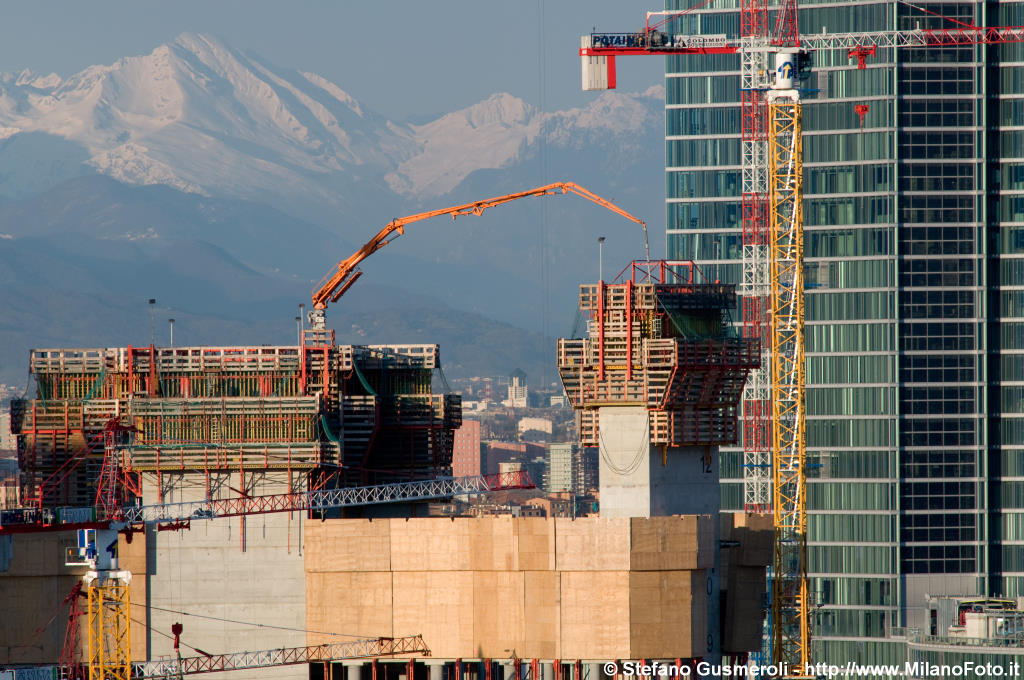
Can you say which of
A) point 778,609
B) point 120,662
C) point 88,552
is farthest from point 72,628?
point 778,609

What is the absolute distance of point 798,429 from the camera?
199750 millimetres

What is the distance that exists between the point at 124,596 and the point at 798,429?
6784 cm

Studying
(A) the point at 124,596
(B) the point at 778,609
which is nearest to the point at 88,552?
(A) the point at 124,596

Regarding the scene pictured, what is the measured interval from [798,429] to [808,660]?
22523mm

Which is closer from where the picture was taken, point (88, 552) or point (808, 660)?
point (88, 552)

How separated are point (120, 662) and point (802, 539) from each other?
67.6 meters

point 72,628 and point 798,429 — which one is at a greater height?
point 798,429

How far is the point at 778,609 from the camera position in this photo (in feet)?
649

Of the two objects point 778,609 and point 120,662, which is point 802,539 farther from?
point 120,662

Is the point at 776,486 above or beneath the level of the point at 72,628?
above

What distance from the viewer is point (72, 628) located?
654ft

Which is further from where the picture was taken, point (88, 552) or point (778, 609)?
point (778, 609)

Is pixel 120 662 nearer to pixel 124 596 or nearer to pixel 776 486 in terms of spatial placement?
pixel 124 596

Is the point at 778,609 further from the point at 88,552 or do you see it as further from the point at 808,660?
the point at 88,552
